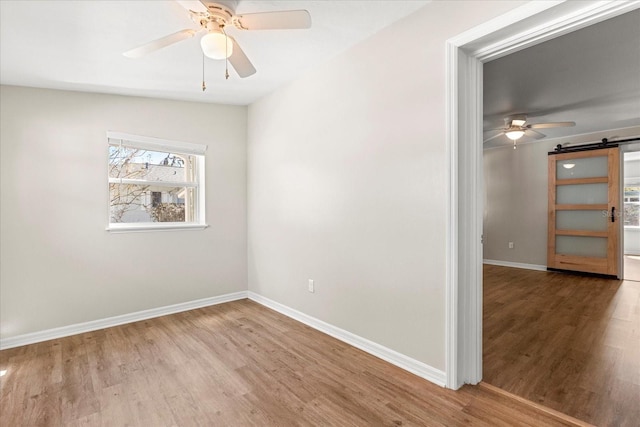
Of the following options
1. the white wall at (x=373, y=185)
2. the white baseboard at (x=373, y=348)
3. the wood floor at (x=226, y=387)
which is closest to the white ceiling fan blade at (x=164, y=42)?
the white wall at (x=373, y=185)

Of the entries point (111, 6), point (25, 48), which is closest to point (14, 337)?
point (25, 48)

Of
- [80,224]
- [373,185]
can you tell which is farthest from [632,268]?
[80,224]

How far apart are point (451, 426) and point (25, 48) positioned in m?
3.84

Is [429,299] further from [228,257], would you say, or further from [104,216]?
[104,216]

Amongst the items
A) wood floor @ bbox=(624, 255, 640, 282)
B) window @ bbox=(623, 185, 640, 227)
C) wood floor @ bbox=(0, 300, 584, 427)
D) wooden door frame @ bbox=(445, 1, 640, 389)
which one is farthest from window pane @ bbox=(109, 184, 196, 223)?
window @ bbox=(623, 185, 640, 227)

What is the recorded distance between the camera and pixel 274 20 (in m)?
1.77

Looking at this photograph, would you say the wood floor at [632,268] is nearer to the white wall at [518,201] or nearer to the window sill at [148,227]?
the white wall at [518,201]

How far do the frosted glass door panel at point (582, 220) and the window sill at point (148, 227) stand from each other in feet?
20.3

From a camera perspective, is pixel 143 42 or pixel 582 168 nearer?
pixel 143 42

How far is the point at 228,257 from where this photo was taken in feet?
13.3

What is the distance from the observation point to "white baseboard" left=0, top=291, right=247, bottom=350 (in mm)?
2820

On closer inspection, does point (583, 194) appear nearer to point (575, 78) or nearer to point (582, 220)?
point (582, 220)

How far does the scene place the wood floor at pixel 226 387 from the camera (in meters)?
1.76

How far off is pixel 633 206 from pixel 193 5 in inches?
387
